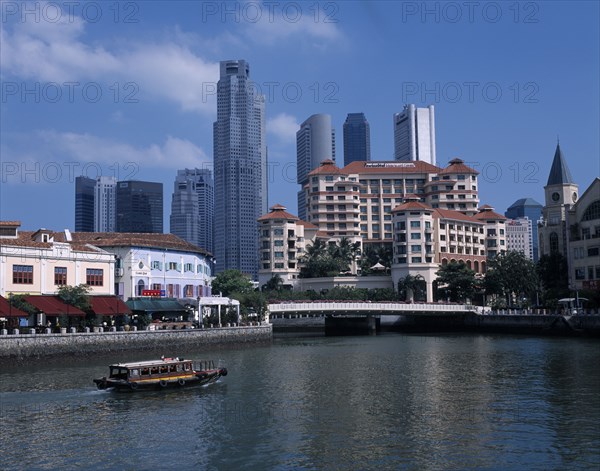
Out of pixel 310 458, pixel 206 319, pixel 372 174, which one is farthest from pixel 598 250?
pixel 310 458

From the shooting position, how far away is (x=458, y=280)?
5689 inches

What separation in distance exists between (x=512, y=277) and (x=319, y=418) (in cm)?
10161

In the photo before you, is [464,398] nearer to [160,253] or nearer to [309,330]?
[160,253]

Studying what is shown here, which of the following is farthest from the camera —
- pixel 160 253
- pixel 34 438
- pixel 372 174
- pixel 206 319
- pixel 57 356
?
pixel 372 174

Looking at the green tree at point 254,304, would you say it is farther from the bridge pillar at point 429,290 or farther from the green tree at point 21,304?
the bridge pillar at point 429,290

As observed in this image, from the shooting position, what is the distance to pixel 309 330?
141 metres

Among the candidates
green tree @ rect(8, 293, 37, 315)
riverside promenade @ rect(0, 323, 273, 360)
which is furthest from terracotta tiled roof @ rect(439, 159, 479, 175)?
green tree @ rect(8, 293, 37, 315)

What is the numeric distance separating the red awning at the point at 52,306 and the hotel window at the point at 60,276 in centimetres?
273

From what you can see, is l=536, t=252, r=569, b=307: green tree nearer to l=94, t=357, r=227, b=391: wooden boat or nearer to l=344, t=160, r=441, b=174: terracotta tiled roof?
l=344, t=160, r=441, b=174: terracotta tiled roof

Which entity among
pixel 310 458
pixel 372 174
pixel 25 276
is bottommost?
pixel 310 458

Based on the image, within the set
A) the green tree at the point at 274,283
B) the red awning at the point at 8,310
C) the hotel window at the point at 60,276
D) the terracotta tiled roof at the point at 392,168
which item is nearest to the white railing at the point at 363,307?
the hotel window at the point at 60,276

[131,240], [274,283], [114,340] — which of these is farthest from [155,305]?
[274,283]

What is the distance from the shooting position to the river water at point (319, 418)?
1341 inches

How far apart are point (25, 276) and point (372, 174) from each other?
422ft
